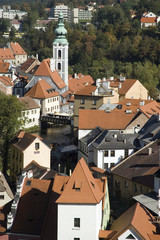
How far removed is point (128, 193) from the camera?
114ft

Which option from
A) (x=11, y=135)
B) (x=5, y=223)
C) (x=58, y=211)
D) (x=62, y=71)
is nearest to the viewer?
(x=58, y=211)

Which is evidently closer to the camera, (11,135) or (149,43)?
(11,135)

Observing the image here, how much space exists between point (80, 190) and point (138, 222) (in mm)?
2707

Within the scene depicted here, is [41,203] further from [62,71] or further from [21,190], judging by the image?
[62,71]

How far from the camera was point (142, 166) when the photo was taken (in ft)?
116

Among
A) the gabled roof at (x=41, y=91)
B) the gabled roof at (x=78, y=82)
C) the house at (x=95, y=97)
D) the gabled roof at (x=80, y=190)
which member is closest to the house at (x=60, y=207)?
the gabled roof at (x=80, y=190)

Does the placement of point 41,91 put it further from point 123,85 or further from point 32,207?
point 32,207

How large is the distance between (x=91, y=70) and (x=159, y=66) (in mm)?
9768

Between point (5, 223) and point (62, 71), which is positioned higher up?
point (62, 71)

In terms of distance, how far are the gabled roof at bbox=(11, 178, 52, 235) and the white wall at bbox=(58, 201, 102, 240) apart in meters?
1.92

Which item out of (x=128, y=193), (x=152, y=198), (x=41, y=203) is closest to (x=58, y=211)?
A: (x=41, y=203)

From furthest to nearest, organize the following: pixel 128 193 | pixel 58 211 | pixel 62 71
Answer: pixel 62 71, pixel 128 193, pixel 58 211

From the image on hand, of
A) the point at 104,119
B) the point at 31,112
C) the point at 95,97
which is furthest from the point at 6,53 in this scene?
the point at 104,119

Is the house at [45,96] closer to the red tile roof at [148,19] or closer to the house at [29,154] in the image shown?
the house at [29,154]
